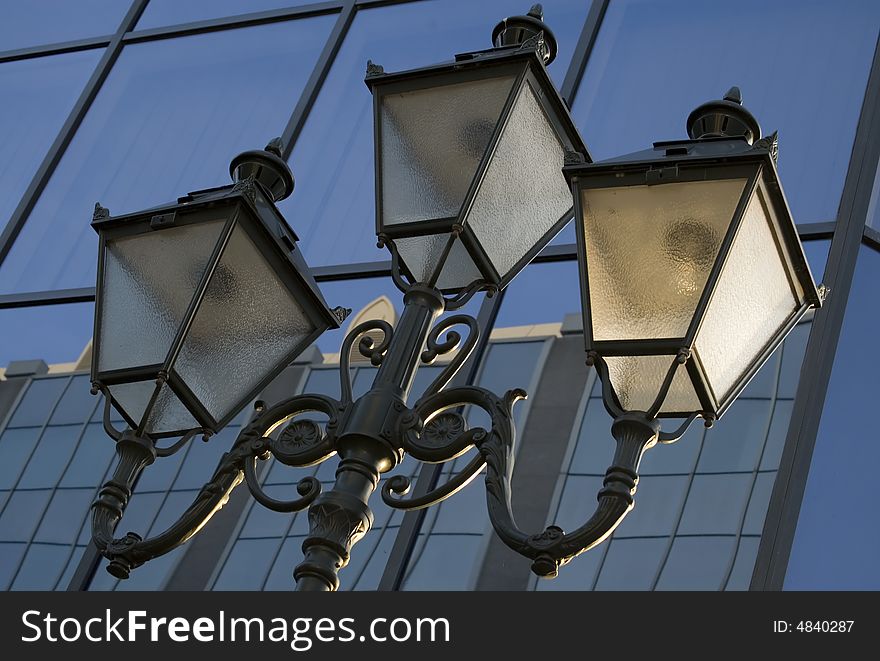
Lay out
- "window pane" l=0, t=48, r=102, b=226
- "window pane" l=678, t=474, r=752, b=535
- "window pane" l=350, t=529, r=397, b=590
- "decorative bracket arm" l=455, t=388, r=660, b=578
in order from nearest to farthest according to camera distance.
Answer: "decorative bracket arm" l=455, t=388, r=660, b=578
"window pane" l=678, t=474, r=752, b=535
"window pane" l=350, t=529, r=397, b=590
"window pane" l=0, t=48, r=102, b=226

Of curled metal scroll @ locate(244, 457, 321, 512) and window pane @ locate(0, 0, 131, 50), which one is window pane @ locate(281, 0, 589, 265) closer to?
window pane @ locate(0, 0, 131, 50)

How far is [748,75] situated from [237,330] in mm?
4888

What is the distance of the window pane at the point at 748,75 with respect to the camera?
720 centimetres

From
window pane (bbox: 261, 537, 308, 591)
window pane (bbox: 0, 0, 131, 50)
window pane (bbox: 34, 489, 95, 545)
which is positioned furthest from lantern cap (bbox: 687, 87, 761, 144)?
window pane (bbox: 0, 0, 131, 50)

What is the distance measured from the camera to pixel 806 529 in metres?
5.68

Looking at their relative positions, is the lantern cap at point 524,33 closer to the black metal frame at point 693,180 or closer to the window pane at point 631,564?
the black metal frame at point 693,180

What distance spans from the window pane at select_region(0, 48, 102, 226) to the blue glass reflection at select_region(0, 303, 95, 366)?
1.05 metres

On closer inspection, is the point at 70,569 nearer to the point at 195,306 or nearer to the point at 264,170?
the point at 264,170

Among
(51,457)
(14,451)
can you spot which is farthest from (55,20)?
(51,457)

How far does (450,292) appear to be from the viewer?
3707 mm

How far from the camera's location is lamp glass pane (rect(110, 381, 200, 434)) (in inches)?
136

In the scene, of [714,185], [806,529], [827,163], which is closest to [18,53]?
[827,163]

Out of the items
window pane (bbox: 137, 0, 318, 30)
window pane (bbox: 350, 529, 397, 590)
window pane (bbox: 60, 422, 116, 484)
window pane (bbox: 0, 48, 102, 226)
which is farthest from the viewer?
window pane (bbox: 137, 0, 318, 30)

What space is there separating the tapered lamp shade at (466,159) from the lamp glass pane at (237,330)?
1.06 ft
